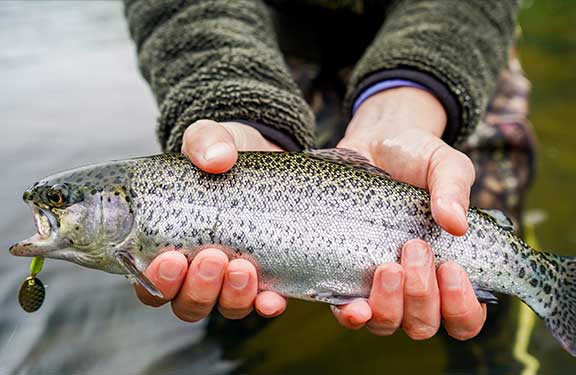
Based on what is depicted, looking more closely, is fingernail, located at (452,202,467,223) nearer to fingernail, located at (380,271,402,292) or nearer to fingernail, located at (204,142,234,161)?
fingernail, located at (380,271,402,292)

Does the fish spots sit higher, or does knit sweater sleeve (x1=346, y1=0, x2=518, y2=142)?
knit sweater sleeve (x1=346, y1=0, x2=518, y2=142)

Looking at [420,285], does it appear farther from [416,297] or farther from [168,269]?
[168,269]

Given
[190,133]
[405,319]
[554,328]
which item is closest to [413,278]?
[405,319]

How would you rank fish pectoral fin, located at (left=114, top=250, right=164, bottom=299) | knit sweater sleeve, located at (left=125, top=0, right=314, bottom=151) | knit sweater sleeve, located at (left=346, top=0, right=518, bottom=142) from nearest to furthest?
fish pectoral fin, located at (left=114, top=250, right=164, bottom=299), knit sweater sleeve, located at (left=125, top=0, right=314, bottom=151), knit sweater sleeve, located at (left=346, top=0, right=518, bottom=142)

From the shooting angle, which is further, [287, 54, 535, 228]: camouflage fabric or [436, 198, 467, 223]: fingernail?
[287, 54, 535, 228]: camouflage fabric

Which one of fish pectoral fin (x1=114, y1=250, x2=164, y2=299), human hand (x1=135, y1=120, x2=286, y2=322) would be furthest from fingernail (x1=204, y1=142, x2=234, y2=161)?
fish pectoral fin (x1=114, y1=250, x2=164, y2=299)

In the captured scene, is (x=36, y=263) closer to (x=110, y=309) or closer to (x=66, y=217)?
(x=66, y=217)

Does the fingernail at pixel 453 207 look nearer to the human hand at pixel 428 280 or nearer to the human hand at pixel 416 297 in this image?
the human hand at pixel 428 280

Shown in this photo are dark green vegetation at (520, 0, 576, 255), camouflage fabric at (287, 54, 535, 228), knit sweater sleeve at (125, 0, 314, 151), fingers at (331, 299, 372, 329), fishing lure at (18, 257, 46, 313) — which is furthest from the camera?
dark green vegetation at (520, 0, 576, 255)
